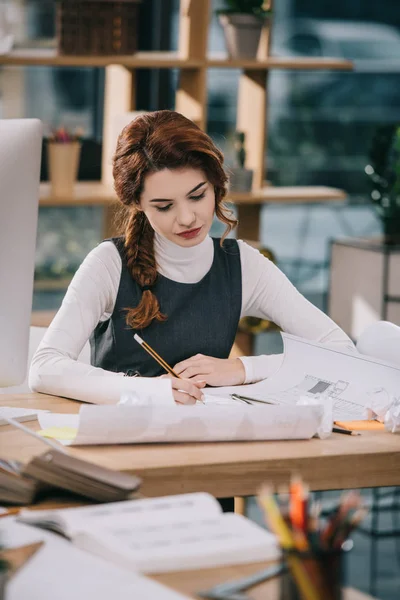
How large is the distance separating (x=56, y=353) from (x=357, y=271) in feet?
7.94

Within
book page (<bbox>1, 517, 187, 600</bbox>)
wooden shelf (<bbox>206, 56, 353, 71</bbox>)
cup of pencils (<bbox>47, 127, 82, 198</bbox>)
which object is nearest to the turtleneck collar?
book page (<bbox>1, 517, 187, 600</bbox>)

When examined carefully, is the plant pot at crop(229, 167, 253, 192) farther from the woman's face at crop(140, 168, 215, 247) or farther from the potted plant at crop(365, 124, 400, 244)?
the woman's face at crop(140, 168, 215, 247)

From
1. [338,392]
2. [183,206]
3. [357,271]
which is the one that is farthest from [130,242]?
[357,271]

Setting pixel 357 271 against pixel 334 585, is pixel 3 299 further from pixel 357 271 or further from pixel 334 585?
pixel 357 271

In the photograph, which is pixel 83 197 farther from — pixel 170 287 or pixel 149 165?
pixel 149 165

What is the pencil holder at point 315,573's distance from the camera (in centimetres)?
103

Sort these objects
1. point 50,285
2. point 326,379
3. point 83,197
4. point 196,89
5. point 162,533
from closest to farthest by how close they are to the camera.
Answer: point 162,533 → point 326,379 → point 83,197 → point 196,89 → point 50,285

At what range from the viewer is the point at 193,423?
1.65 meters

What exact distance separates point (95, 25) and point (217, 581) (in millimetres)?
2787

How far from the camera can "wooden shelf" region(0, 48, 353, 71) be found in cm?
355

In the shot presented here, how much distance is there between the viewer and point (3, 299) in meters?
1.72

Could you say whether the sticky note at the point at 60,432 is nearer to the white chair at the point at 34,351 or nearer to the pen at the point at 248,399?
the pen at the point at 248,399

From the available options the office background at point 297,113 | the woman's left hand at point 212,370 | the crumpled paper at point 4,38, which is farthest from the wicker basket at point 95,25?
the woman's left hand at point 212,370

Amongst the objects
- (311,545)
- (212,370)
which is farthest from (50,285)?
(311,545)
